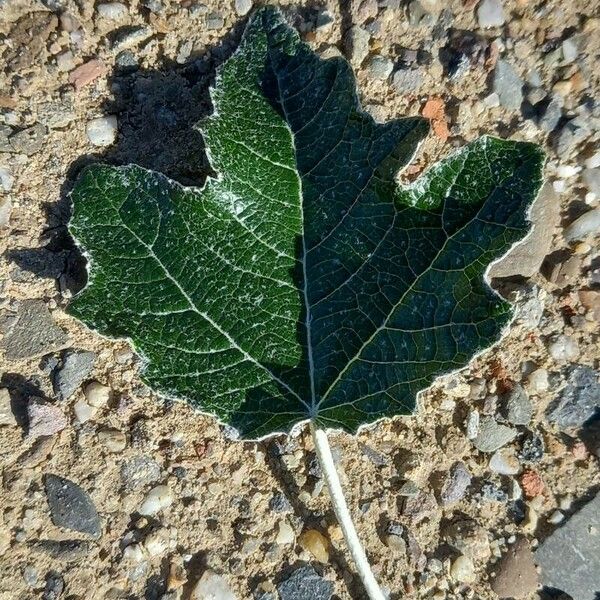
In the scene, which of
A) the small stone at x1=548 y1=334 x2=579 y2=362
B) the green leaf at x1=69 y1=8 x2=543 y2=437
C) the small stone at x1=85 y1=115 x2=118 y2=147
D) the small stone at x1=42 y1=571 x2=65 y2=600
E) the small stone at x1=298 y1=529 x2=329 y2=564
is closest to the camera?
the green leaf at x1=69 y1=8 x2=543 y2=437

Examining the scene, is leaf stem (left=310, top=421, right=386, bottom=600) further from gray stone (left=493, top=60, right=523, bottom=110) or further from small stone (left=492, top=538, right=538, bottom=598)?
gray stone (left=493, top=60, right=523, bottom=110)

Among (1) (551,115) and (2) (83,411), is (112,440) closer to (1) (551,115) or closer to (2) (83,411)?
(2) (83,411)

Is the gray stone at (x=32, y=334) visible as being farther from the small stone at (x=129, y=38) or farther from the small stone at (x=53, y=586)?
the small stone at (x=129, y=38)

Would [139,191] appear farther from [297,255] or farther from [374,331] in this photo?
[374,331]

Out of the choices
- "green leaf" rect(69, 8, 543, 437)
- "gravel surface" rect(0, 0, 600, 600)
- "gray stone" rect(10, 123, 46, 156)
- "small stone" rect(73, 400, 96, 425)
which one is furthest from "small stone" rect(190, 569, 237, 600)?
"gray stone" rect(10, 123, 46, 156)

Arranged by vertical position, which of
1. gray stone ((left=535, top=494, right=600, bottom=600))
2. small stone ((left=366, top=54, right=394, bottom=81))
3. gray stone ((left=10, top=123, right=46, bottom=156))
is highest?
gray stone ((left=10, top=123, right=46, bottom=156))

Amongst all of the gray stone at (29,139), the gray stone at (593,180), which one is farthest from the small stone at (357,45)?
the gray stone at (29,139)
